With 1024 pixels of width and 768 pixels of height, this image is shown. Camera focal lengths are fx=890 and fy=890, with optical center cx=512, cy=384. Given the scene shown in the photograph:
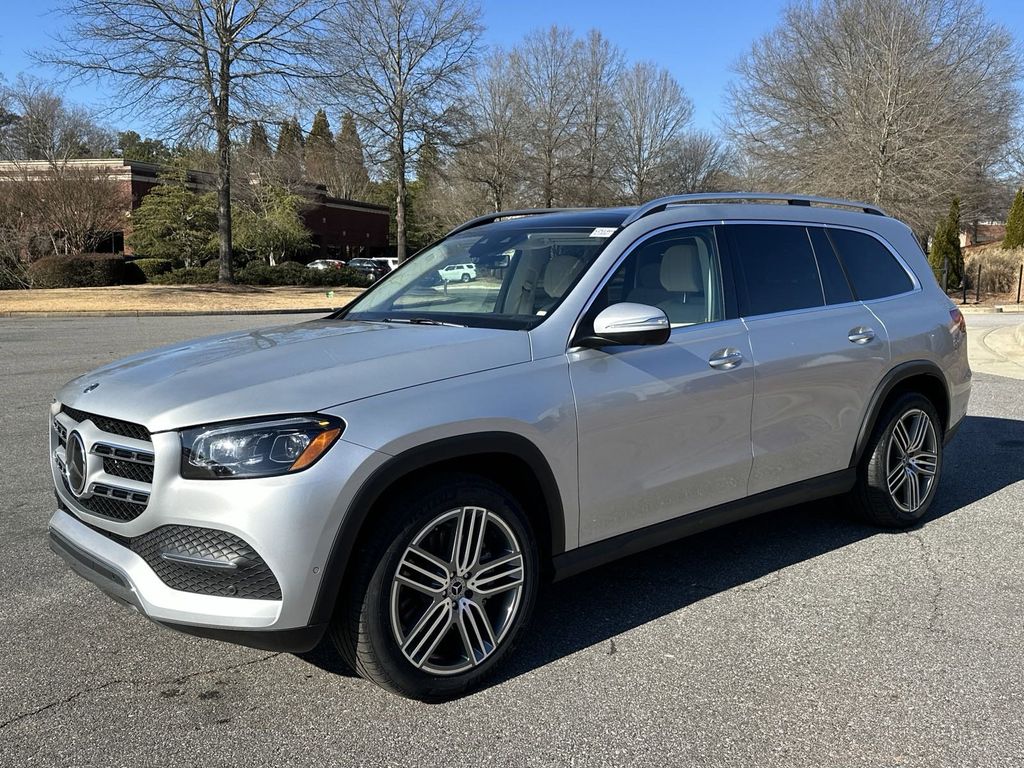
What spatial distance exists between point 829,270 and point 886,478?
1205mm

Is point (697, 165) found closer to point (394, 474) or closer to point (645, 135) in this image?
point (645, 135)

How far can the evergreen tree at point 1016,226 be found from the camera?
3872 cm

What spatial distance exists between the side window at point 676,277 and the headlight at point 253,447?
1.50 m

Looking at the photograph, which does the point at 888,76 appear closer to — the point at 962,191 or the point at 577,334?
the point at 962,191

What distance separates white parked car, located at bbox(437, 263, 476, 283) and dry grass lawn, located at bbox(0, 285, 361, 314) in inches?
913

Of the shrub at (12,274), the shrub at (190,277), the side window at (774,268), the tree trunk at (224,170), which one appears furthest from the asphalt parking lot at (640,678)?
the shrub at (190,277)

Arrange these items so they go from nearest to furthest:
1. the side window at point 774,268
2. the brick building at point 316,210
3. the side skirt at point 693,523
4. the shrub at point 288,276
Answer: the side skirt at point 693,523
the side window at point 774,268
the shrub at point 288,276
the brick building at point 316,210

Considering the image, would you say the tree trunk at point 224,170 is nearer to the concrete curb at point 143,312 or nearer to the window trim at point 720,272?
the concrete curb at point 143,312

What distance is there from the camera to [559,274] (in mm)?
3902

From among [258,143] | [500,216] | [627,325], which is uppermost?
[258,143]

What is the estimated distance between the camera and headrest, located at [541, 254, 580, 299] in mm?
3787

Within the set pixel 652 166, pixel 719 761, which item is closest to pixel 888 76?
pixel 652 166

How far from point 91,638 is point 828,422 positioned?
3575mm

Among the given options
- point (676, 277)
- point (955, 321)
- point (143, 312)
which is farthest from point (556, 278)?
point (143, 312)
